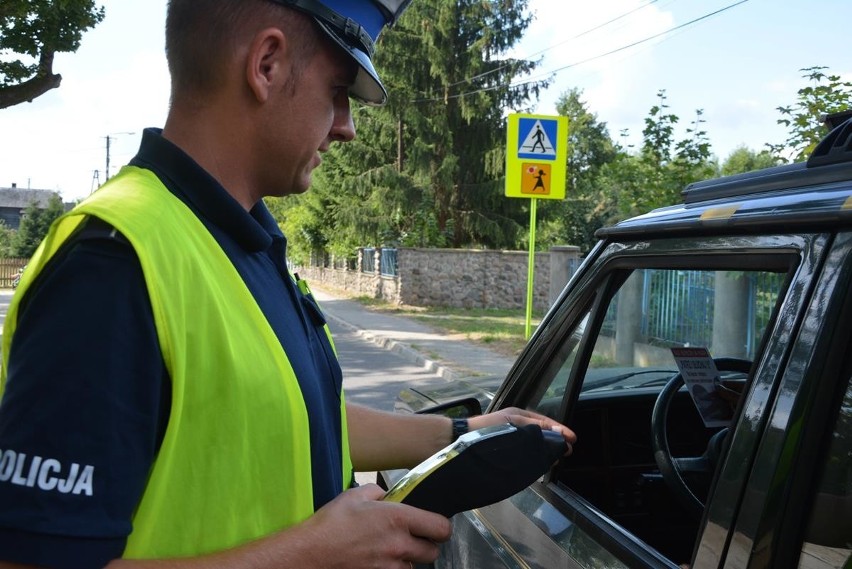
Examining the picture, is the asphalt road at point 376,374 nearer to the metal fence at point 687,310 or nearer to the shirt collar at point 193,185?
the metal fence at point 687,310

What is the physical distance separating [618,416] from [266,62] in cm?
183

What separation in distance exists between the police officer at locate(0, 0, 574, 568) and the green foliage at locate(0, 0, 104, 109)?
549 inches

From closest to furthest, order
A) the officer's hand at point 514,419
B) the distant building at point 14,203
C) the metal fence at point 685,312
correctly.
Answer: the officer's hand at point 514,419
the metal fence at point 685,312
the distant building at point 14,203

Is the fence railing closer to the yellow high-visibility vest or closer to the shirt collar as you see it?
the shirt collar

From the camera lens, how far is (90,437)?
2.97 ft

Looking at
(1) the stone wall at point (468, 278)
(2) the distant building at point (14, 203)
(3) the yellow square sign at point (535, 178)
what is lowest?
(1) the stone wall at point (468, 278)

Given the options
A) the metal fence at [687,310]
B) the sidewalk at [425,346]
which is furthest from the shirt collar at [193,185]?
the sidewalk at [425,346]

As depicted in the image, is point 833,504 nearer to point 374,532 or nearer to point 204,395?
point 374,532

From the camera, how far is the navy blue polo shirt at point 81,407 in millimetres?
887

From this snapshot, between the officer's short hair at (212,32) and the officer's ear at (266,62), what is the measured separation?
14 mm

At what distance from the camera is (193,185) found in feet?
3.99

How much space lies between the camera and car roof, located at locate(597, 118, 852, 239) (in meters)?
1.28

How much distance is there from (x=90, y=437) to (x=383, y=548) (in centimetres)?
45

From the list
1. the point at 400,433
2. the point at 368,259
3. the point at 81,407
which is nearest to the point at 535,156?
the point at 400,433
